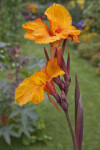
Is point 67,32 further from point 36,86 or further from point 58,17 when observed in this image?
point 36,86

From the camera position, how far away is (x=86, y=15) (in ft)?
22.2

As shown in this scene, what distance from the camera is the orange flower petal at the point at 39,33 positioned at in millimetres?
641

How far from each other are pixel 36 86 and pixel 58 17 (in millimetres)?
227

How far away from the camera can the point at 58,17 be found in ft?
2.35

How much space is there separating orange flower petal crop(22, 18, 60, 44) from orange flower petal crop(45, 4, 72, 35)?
0.10 feet

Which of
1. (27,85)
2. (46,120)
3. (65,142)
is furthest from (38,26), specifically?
(46,120)

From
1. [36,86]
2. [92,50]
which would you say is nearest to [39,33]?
[36,86]

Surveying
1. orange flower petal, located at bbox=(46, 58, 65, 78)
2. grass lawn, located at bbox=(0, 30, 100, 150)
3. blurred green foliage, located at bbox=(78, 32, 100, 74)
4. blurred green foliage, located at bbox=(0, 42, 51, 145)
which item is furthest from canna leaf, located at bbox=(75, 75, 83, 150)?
blurred green foliage, located at bbox=(78, 32, 100, 74)

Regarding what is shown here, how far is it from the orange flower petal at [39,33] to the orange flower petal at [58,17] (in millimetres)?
32

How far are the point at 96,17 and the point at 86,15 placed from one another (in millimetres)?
Result: 513

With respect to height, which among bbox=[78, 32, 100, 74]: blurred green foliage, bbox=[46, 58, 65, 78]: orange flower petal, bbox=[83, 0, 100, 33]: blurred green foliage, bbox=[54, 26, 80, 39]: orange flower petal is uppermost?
bbox=[54, 26, 80, 39]: orange flower petal

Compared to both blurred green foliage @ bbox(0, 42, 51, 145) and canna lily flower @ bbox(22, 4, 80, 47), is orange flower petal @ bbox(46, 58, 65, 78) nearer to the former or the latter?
canna lily flower @ bbox(22, 4, 80, 47)

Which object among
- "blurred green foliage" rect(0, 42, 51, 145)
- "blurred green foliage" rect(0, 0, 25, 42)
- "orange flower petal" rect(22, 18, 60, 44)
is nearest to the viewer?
"orange flower petal" rect(22, 18, 60, 44)

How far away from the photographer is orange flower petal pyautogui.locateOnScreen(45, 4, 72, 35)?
0.70 m
